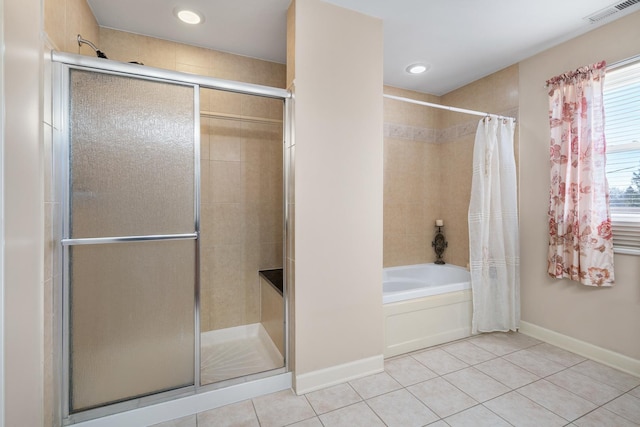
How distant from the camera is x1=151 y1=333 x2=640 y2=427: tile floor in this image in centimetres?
160

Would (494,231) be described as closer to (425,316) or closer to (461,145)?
(425,316)

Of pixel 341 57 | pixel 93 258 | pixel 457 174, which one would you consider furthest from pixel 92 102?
pixel 457 174

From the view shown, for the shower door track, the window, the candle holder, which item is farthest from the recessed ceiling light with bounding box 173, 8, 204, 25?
the candle holder

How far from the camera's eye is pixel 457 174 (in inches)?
132

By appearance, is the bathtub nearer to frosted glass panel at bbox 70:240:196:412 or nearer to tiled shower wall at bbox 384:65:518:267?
tiled shower wall at bbox 384:65:518:267

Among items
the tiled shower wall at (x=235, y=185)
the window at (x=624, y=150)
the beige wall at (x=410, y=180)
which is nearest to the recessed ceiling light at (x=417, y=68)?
the beige wall at (x=410, y=180)

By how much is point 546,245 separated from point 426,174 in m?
1.44

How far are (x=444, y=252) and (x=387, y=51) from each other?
7.81 feet

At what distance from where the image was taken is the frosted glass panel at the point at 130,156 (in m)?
1.44

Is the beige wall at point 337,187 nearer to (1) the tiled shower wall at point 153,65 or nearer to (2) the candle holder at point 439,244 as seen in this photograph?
(1) the tiled shower wall at point 153,65

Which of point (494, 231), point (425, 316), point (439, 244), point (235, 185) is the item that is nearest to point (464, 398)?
point (425, 316)

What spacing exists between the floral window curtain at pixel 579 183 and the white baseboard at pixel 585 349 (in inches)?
20.6

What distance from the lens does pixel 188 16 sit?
2053 millimetres

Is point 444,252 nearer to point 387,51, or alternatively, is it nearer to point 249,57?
point 387,51
